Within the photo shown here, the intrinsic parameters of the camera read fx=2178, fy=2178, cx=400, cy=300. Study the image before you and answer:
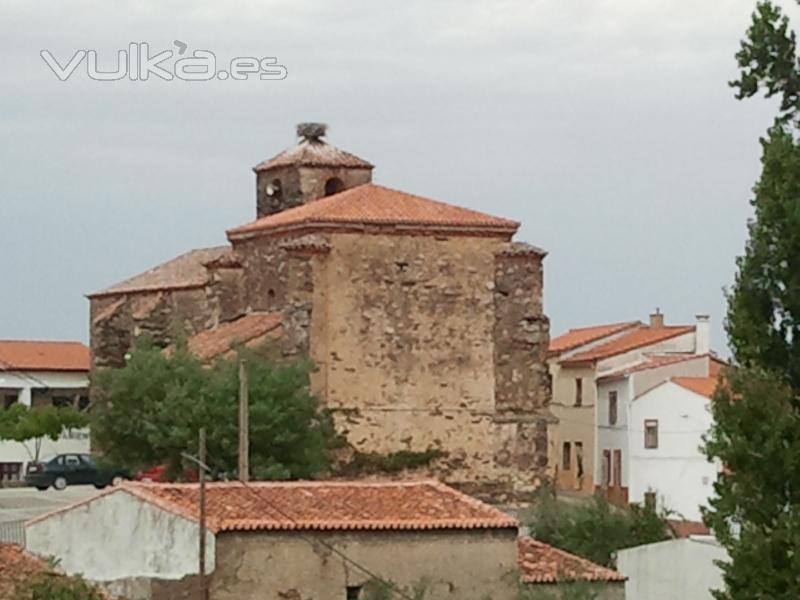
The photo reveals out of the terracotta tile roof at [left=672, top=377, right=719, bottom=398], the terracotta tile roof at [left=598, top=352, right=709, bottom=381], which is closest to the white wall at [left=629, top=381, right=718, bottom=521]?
the terracotta tile roof at [left=672, top=377, right=719, bottom=398]

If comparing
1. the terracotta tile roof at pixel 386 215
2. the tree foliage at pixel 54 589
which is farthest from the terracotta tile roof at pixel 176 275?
the tree foliage at pixel 54 589

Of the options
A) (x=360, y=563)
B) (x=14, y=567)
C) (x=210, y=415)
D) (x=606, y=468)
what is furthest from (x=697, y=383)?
(x=14, y=567)

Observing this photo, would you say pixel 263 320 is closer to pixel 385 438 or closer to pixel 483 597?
pixel 385 438

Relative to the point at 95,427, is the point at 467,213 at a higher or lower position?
higher

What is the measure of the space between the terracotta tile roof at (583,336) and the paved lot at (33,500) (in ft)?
52.5

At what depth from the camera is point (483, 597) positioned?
80.2 feet

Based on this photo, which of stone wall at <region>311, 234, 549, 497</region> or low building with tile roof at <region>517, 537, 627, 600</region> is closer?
low building with tile roof at <region>517, 537, 627, 600</region>

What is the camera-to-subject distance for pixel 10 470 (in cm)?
6116

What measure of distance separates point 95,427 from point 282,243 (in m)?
7.58

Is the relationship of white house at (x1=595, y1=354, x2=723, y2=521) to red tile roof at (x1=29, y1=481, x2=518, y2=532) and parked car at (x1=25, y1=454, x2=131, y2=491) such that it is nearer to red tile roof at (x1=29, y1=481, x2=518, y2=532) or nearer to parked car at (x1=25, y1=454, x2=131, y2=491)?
parked car at (x1=25, y1=454, x2=131, y2=491)

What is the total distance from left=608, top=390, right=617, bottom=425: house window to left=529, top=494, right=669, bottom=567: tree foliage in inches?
726

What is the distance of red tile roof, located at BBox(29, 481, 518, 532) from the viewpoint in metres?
23.9

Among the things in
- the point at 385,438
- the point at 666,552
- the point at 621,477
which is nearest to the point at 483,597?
the point at 666,552

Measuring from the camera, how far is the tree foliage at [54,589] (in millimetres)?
19750
